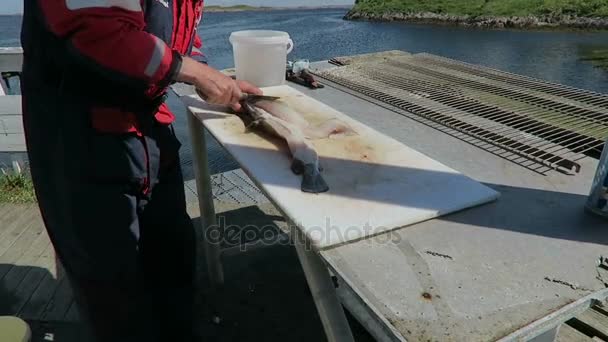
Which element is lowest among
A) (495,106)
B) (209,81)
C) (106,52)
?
(495,106)

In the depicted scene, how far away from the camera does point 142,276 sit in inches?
74.5

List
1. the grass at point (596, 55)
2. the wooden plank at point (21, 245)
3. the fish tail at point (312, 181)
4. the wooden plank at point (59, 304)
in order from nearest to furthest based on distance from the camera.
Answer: the fish tail at point (312, 181) < the wooden plank at point (59, 304) < the wooden plank at point (21, 245) < the grass at point (596, 55)

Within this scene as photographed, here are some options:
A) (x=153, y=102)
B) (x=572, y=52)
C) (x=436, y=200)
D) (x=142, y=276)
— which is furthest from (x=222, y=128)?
(x=572, y=52)

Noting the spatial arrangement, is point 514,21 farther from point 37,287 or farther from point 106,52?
point 106,52

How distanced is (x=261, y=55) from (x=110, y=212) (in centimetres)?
118

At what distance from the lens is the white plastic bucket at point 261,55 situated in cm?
227

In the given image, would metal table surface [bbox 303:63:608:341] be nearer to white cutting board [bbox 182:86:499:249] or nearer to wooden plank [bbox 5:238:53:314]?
white cutting board [bbox 182:86:499:249]

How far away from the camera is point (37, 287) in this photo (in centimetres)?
300

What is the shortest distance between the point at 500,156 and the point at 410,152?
15.2 inches

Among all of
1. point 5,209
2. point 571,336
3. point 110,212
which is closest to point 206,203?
point 110,212

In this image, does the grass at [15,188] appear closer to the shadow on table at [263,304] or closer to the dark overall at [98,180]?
the shadow on table at [263,304]

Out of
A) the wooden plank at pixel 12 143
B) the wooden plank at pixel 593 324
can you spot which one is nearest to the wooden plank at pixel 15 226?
the wooden plank at pixel 12 143

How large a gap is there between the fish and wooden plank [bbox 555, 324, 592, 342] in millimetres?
1529

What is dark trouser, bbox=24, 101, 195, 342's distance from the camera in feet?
5.09
